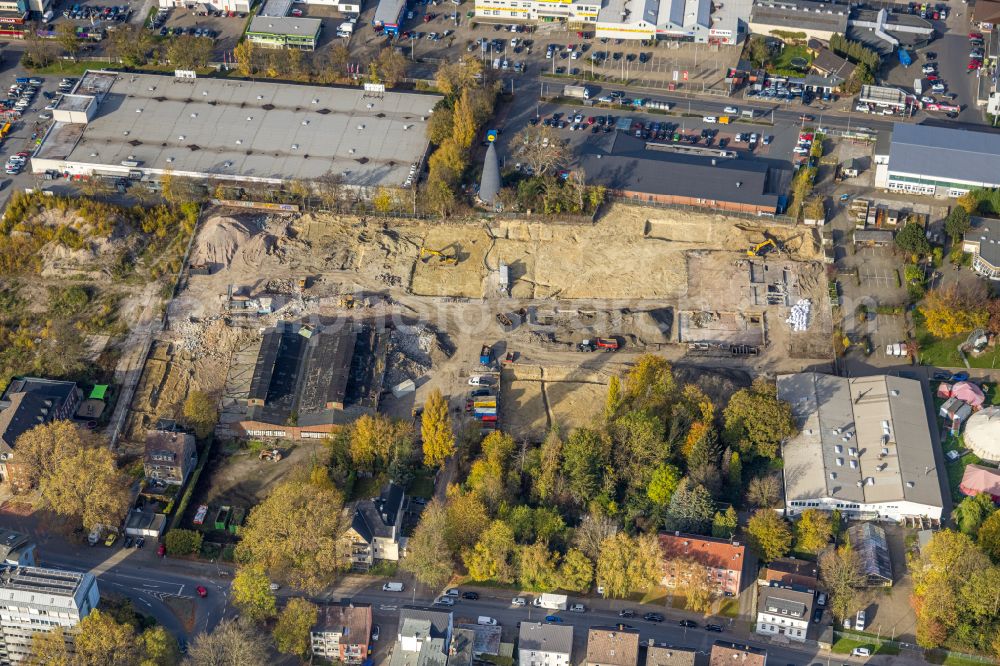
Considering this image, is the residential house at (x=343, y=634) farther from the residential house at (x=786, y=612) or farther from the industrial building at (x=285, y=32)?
the industrial building at (x=285, y=32)

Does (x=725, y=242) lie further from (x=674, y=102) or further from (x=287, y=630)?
(x=287, y=630)

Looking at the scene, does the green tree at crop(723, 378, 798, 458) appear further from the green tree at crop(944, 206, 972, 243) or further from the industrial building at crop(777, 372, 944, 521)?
the green tree at crop(944, 206, 972, 243)

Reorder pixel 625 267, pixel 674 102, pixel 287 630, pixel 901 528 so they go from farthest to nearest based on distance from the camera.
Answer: pixel 674 102
pixel 625 267
pixel 901 528
pixel 287 630

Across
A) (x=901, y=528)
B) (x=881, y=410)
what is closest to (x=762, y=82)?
(x=881, y=410)

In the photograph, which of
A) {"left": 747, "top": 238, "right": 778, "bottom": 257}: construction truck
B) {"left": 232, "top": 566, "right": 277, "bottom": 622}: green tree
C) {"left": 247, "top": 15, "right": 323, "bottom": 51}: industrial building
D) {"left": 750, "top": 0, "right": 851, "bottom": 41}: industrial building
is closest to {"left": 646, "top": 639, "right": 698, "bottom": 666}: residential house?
{"left": 232, "top": 566, "right": 277, "bottom": 622}: green tree

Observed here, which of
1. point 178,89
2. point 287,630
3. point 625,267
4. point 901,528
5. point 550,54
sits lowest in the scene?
point 287,630

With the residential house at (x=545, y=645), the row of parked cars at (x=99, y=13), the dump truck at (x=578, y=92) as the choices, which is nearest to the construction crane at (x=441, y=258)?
the dump truck at (x=578, y=92)

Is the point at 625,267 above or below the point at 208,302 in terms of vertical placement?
above

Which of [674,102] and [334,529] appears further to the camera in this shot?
[674,102]
